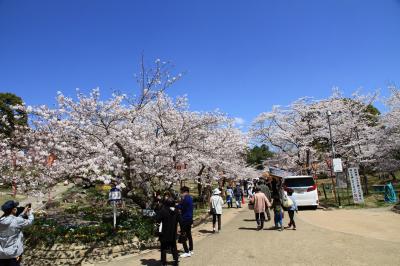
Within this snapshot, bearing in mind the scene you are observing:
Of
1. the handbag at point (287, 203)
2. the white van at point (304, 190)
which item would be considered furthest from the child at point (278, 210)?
the white van at point (304, 190)

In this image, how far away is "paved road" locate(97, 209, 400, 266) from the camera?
6730mm

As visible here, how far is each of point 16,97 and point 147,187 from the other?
36.3 m

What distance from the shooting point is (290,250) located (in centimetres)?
764

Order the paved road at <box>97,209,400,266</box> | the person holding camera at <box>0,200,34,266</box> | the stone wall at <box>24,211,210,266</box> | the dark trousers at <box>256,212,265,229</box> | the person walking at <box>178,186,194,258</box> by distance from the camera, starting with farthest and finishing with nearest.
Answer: the dark trousers at <box>256,212,265,229</box>, the stone wall at <box>24,211,210,266</box>, the person walking at <box>178,186,194,258</box>, the paved road at <box>97,209,400,266</box>, the person holding camera at <box>0,200,34,266</box>

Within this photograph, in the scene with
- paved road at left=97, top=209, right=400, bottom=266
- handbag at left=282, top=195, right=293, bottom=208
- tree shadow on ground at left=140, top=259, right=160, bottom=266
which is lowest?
tree shadow on ground at left=140, top=259, right=160, bottom=266

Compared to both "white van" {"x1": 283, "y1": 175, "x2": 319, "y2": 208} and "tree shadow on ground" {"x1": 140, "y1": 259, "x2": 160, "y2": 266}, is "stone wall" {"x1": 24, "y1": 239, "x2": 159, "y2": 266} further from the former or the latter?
"white van" {"x1": 283, "y1": 175, "x2": 319, "y2": 208}

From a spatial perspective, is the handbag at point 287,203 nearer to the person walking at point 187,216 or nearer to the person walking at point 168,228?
the person walking at point 187,216

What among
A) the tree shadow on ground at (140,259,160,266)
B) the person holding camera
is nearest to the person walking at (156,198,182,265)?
the tree shadow on ground at (140,259,160,266)

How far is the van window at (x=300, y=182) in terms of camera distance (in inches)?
621

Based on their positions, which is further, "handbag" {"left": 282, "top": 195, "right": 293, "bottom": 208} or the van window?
the van window

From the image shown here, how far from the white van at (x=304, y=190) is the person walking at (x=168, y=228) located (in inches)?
399

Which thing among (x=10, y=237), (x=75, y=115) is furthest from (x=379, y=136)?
(x=10, y=237)

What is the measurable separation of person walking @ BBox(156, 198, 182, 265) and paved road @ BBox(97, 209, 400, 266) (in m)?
0.71

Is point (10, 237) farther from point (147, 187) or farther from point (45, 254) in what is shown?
point (147, 187)
